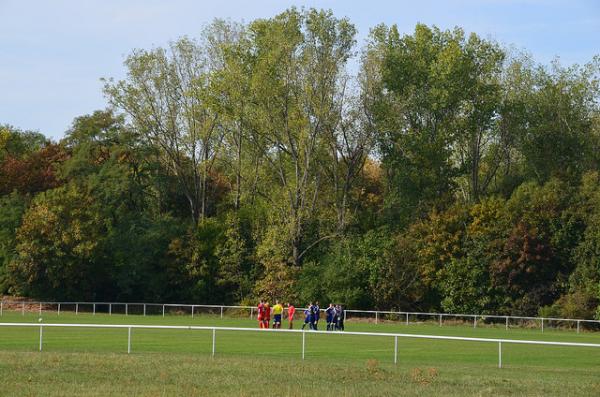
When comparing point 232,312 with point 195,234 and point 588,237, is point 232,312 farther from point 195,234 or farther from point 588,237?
point 588,237

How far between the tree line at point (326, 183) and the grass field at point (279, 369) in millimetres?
29868

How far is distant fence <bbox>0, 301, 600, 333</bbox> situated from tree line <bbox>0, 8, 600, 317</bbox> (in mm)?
1991

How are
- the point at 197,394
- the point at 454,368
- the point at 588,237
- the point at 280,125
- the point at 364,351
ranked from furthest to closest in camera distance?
1. the point at 280,125
2. the point at 588,237
3. the point at 364,351
4. the point at 454,368
5. the point at 197,394

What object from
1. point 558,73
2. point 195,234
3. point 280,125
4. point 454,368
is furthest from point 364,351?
point 558,73

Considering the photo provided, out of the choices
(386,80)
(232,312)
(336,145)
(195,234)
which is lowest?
(232,312)

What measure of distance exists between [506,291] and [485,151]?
20318 mm

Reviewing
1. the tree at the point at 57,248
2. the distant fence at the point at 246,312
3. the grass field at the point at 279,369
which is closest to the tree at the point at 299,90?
the distant fence at the point at 246,312

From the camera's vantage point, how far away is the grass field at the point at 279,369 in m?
21.3

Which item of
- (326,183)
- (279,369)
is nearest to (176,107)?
(326,183)

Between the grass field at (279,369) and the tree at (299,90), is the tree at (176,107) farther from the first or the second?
the grass field at (279,369)

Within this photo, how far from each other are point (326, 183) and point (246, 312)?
529 inches

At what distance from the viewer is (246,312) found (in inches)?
2734

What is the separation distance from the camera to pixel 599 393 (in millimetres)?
21594

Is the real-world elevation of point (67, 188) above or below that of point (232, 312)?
above
